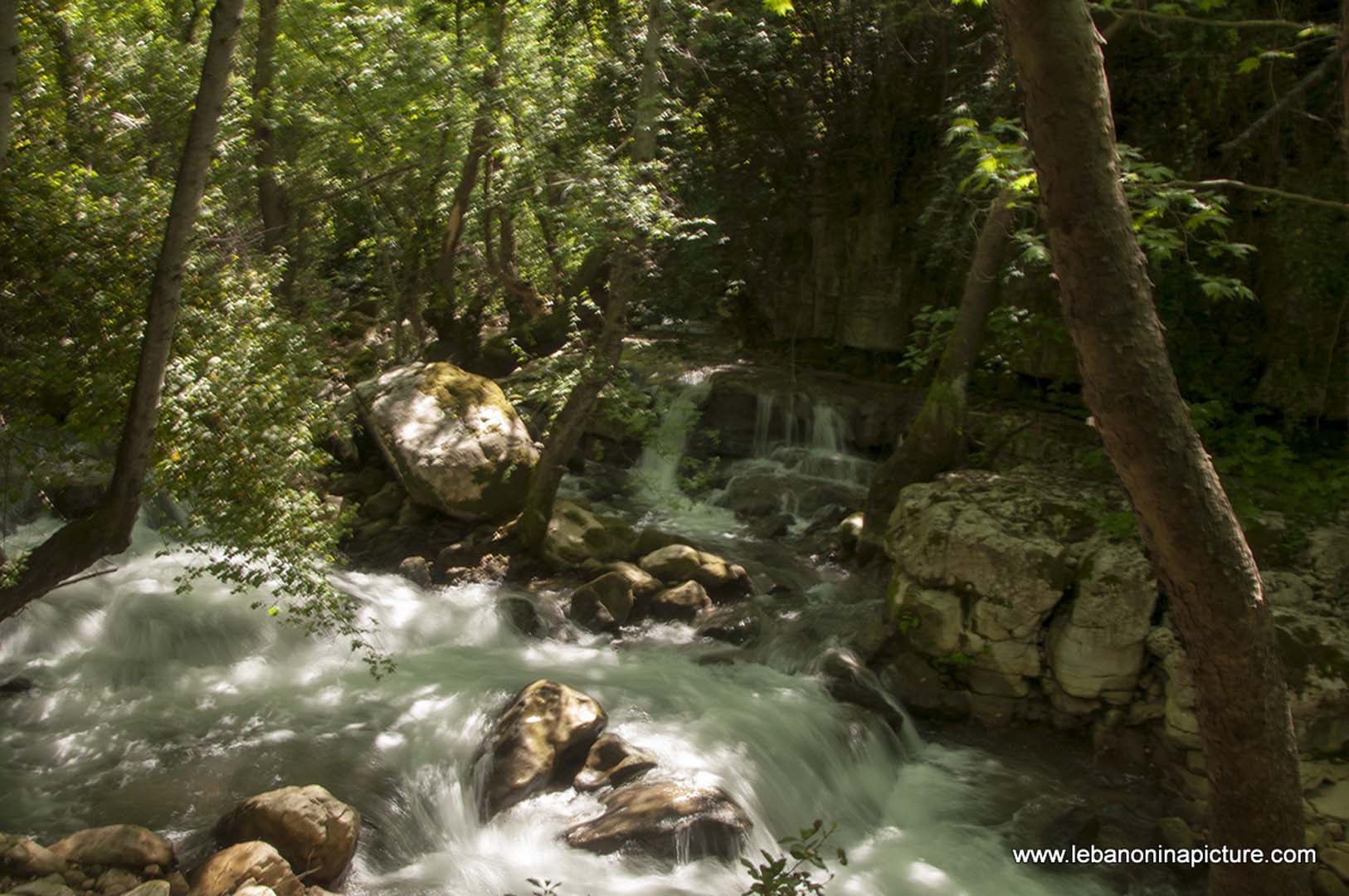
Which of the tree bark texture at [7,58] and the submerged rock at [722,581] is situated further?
the submerged rock at [722,581]

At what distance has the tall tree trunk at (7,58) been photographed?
415cm

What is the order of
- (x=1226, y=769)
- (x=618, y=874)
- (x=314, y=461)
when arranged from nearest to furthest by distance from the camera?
1. (x=1226, y=769)
2. (x=618, y=874)
3. (x=314, y=461)

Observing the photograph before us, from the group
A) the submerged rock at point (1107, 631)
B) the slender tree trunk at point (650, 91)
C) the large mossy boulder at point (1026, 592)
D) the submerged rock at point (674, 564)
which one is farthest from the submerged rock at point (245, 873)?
the slender tree trunk at point (650, 91)

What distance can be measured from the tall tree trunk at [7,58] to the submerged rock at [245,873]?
367 centimetres

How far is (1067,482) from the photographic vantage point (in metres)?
9.01

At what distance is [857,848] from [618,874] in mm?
1684

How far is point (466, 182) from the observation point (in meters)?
13.1

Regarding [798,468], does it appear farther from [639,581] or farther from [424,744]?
[424,744]

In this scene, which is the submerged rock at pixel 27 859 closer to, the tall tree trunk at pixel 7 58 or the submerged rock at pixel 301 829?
the submerged rock at pixel 301 829

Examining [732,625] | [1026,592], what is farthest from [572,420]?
[1026,592]

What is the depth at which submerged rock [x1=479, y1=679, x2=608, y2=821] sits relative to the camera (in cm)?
612

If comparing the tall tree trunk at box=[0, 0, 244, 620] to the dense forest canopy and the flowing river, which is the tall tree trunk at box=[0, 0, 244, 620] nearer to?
the dense forest canopy

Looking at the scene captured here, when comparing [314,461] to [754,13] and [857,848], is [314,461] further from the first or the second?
[754,13]

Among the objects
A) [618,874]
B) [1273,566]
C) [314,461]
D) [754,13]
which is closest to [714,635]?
[618,874]
